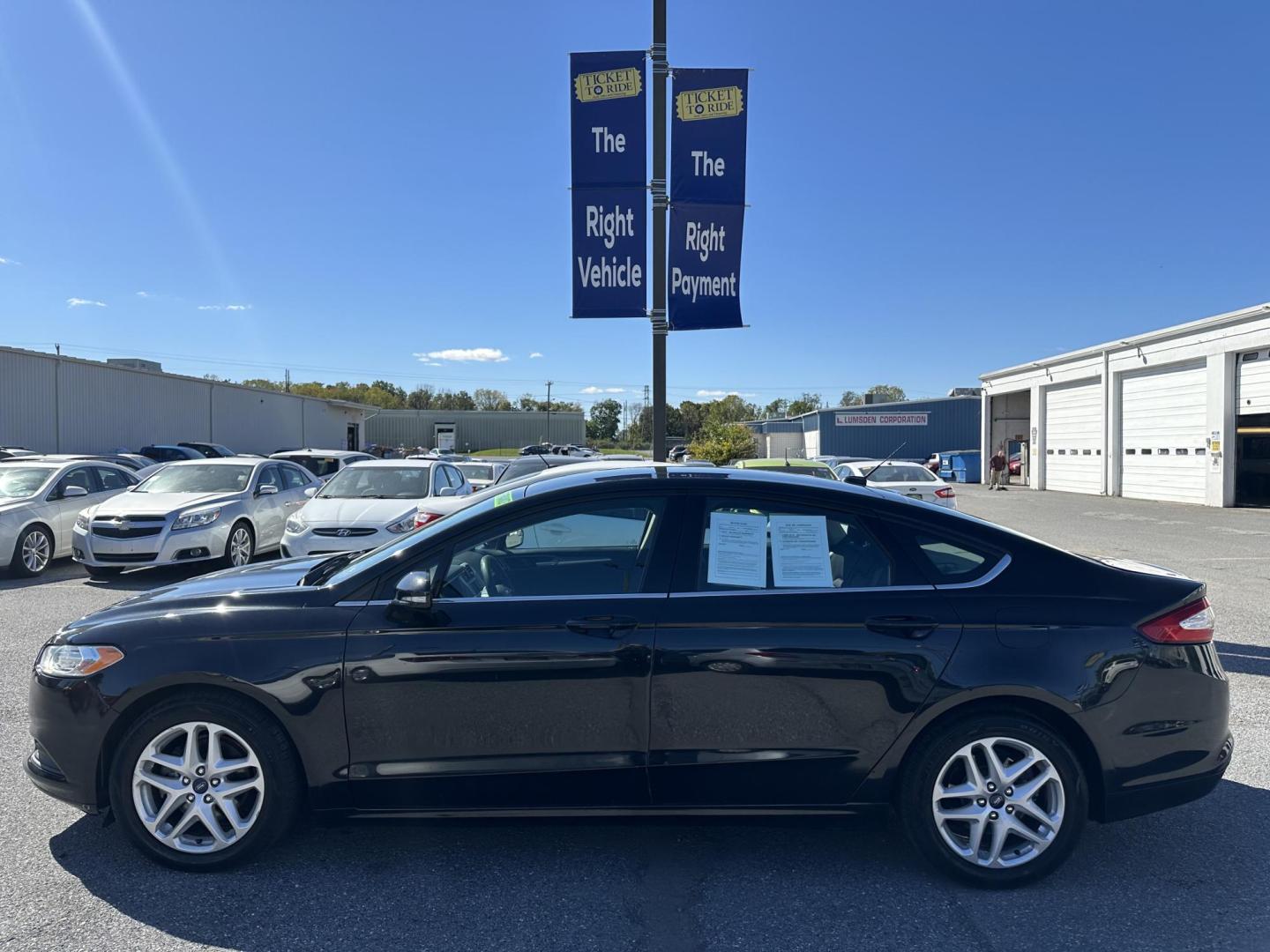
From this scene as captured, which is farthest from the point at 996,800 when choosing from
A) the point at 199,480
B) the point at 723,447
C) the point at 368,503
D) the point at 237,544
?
the point at 723,447

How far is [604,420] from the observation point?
394 ft

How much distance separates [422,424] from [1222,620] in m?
76.4

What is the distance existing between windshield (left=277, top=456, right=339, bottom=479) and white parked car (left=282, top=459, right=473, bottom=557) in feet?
25.9

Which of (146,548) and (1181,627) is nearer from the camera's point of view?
(1181,627)

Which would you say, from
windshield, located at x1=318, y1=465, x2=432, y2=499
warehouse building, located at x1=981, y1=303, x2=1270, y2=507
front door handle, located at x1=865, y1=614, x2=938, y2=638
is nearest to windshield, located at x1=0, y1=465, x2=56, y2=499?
windshield, located at x1=318, y1=465, x2=432, y2=499

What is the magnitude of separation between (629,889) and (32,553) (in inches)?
425

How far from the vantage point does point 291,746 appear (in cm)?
325

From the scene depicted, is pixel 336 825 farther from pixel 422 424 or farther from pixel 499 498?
pixel 422 424

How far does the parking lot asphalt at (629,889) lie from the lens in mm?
2871

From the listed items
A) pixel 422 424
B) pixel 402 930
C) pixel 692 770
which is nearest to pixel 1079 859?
pixel 692 770

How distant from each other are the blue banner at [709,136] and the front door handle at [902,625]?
19.0 feet

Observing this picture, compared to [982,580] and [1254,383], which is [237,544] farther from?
[1254,383]

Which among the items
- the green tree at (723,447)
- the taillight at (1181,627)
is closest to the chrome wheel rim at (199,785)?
the taillight at (1181,627)

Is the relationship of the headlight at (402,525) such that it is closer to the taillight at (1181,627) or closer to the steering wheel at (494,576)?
the steering wheel at (494,576)
